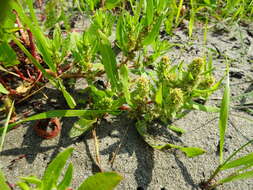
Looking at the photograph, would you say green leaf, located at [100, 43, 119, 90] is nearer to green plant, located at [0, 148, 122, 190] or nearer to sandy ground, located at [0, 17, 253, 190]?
sandy ground, located at [0, 17, 253, 190]

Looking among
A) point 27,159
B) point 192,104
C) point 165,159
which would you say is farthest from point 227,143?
point 27,159

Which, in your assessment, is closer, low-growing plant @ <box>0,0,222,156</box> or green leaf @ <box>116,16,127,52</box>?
low-growing plant @ <box>0,0,222,156</box>

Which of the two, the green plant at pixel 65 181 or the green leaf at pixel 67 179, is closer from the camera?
the green plant at pixel 65 181

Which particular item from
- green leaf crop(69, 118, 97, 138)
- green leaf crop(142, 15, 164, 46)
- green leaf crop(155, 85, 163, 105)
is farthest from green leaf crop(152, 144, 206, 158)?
green leaf crop(142, 15, 164, 46)

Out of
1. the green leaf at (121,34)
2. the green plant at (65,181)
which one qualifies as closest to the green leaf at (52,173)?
the green plant at (65,181)

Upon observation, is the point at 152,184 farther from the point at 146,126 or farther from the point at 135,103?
the point at 135,103

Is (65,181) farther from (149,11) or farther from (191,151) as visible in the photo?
(149,11)

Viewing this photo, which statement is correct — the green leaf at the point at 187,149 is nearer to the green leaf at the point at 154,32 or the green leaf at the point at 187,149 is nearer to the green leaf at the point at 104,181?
the green leaf at the point at 104,181
